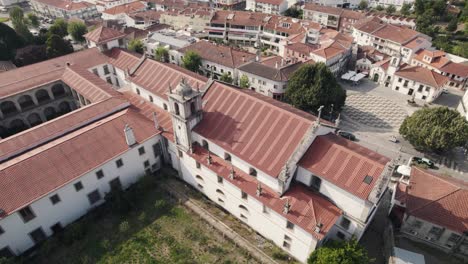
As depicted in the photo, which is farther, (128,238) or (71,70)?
(71,70)

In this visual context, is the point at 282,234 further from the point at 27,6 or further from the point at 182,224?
the point at 27,6

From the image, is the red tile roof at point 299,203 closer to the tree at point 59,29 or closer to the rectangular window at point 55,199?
the rectangular window at point 55,199

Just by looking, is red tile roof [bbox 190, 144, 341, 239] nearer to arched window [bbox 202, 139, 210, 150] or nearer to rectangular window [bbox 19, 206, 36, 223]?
arched window [bbox 202, 139, 210, 150]

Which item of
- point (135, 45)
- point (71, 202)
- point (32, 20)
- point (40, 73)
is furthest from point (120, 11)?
point (71, 202)

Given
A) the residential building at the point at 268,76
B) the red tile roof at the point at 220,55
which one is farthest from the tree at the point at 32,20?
the residential building at the point at 268,76

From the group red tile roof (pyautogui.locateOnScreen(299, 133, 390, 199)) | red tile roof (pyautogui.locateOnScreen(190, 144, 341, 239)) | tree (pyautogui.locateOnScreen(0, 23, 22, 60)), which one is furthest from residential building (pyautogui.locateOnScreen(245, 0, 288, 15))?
red tile roof (pyautogui.locateOnScreen(190, 144, 341, 239))

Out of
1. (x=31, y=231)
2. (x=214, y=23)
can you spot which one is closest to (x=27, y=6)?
(x=214, y=23)
